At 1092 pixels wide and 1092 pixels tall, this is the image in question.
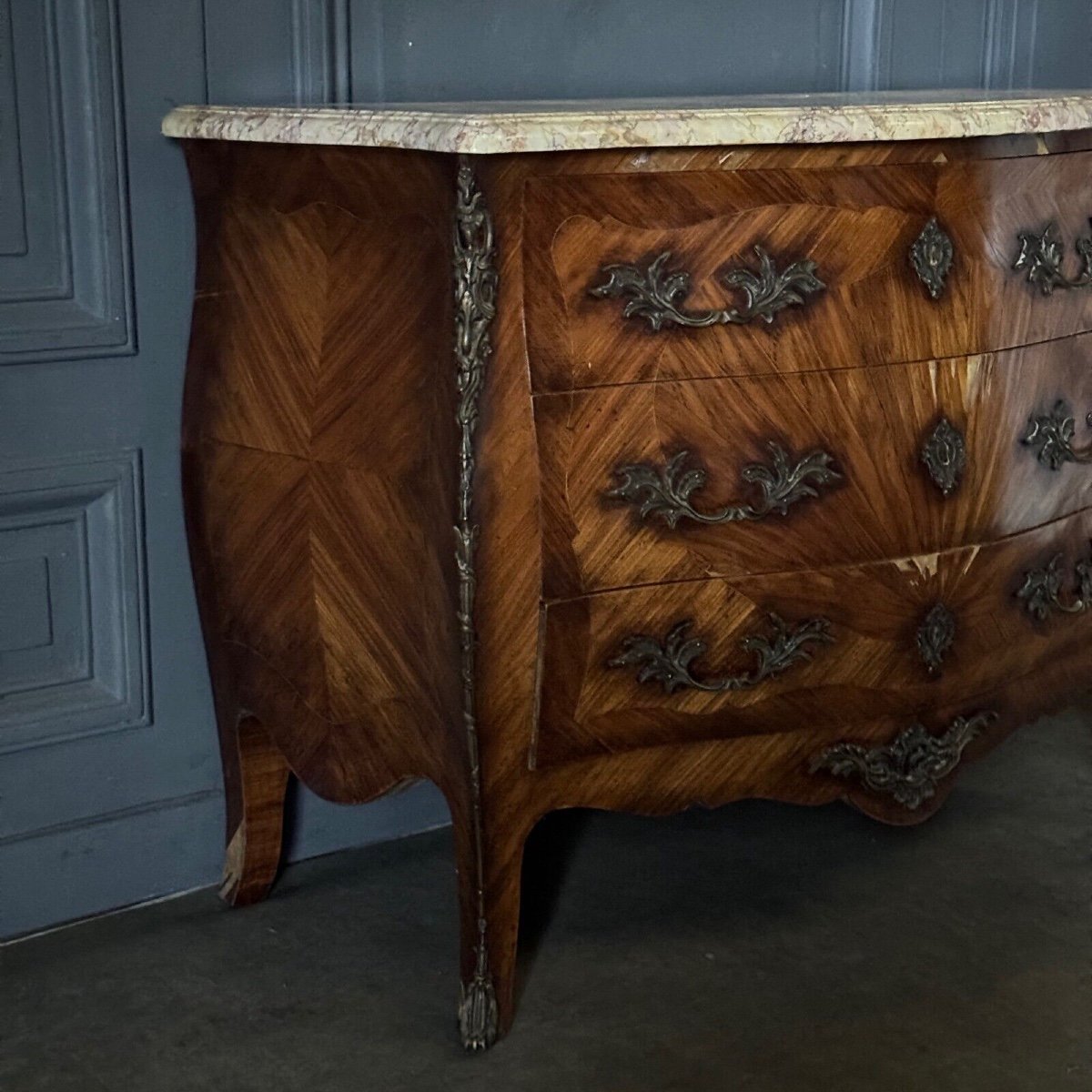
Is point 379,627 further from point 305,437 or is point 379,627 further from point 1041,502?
point 1041,502

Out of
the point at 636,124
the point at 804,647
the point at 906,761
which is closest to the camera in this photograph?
the point at 636,124

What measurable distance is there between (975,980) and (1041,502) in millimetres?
568

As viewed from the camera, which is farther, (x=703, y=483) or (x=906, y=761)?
(x=906, y=761)

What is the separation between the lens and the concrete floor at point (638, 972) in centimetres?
171

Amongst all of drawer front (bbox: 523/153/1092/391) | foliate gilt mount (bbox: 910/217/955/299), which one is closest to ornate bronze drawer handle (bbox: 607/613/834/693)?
drawer front (bbox: 523/153/1092/391)

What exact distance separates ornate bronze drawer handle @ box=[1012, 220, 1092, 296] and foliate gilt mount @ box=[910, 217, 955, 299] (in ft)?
0.36

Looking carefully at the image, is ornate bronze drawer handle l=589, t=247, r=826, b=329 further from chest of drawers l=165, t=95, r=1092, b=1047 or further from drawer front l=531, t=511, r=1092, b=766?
drawer front l=531, t=511, r=1092, b=766

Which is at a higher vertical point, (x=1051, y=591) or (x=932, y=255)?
(x=932, y=255)

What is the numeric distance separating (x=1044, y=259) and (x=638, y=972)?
37.3 inches

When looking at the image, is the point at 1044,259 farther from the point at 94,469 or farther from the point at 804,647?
the point at 94,469

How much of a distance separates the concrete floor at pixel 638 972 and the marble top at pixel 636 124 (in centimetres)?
96

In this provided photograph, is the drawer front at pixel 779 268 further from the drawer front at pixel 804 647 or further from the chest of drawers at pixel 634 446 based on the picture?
the drawer front at pixel 804 647

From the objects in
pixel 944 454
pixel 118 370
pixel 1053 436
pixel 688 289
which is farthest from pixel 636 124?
pixel 118 370

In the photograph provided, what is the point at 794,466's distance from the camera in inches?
66.0
